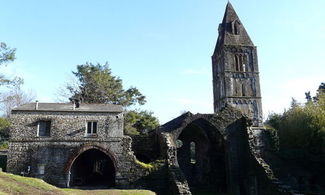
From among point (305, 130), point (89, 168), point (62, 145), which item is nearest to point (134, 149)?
point (62, 145)

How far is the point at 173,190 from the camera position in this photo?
18.7 metres

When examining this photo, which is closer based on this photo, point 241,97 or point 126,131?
point 126,131

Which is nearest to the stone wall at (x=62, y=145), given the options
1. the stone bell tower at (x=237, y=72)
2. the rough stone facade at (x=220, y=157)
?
the rough stone facade at (x=220, y=157)

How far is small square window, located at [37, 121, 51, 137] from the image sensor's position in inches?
835

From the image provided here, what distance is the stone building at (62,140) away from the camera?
20.5m

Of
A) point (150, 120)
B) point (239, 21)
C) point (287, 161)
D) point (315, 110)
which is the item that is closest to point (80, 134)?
point (150, 120)

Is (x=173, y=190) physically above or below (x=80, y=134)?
below

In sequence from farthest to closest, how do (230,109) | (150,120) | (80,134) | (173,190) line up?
(150,120)
(230,109)
(80,134)
(173,190)

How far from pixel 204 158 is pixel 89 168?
436 inches

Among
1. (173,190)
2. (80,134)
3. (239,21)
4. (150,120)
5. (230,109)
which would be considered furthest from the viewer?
(239,21)

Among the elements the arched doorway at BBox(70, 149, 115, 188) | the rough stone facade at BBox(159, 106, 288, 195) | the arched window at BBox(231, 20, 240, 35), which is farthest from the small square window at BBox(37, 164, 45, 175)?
the arched window at BBox(231, 20, 240, 35)

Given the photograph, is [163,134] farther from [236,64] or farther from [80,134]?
[236,64]

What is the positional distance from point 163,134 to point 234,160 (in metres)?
5.68

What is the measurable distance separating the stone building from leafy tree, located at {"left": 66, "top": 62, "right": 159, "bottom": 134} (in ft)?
42.3
